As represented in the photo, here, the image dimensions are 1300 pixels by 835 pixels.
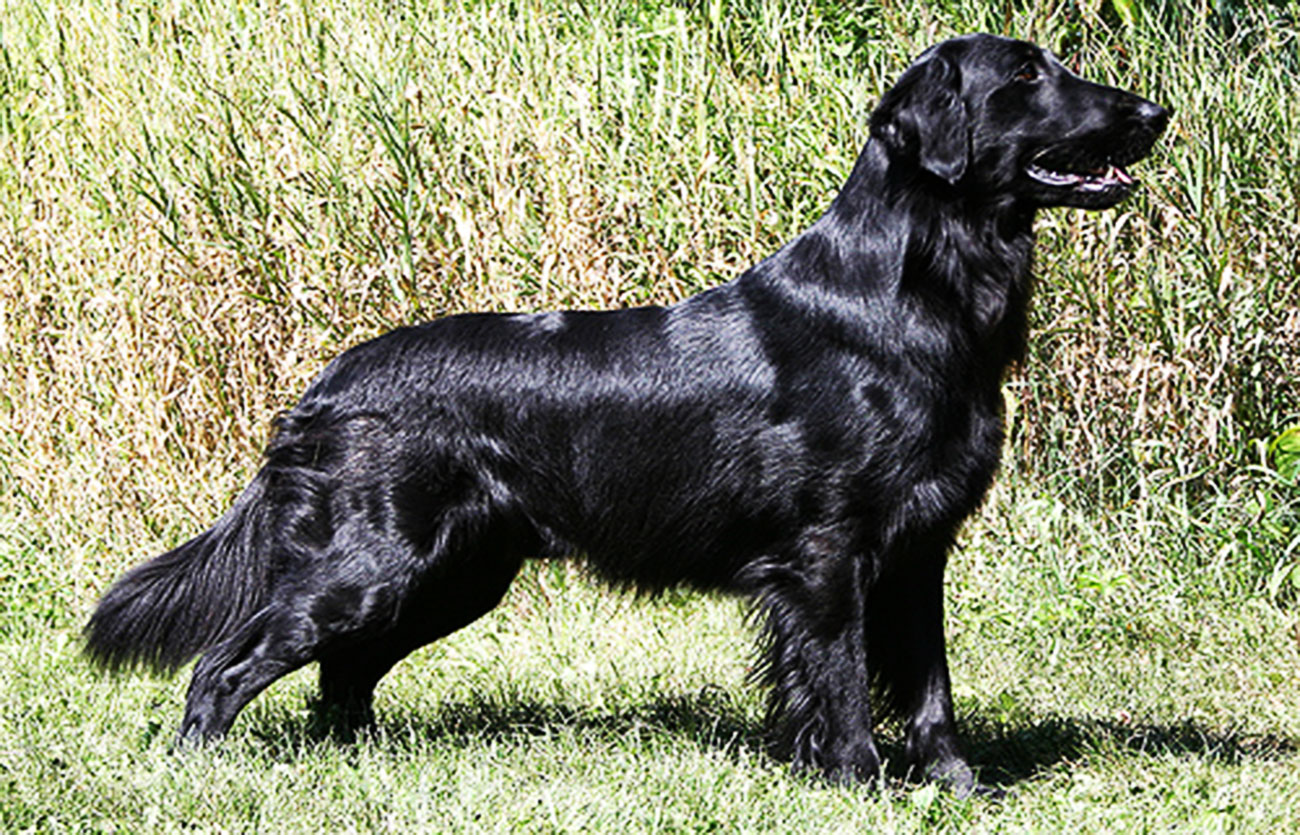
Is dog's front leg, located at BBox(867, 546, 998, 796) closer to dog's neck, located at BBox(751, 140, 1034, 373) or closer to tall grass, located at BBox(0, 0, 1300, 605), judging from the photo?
dog's neck, located at BBox(751, 140, 1034, 373)

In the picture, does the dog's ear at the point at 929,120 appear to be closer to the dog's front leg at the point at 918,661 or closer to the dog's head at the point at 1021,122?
the dog's head at the point at 1021,122

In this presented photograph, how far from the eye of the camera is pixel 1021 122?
389 cm

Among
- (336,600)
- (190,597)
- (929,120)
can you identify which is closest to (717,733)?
(336,600)

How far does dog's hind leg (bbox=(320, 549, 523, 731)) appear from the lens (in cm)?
442

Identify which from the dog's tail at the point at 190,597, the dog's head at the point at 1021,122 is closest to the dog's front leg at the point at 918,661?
the dog's head at the point at 1021,122

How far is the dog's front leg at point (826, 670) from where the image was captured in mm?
3910

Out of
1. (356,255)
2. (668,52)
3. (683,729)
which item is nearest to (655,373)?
(683,729)

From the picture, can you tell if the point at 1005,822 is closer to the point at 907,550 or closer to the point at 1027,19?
the point at 907,550

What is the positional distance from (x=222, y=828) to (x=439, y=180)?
349 cm

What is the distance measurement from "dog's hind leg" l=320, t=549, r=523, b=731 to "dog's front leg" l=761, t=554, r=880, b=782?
874 mm

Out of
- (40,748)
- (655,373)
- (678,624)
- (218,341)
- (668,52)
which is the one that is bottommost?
(678,624)

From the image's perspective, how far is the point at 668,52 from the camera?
698 cm

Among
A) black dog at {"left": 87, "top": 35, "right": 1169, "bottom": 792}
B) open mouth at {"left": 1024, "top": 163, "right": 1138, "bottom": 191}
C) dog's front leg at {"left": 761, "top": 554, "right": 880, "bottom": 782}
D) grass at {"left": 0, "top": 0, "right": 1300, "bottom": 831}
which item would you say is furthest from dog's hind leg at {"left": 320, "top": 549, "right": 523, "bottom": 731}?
open mouth at {"left": 1024, "top": 163, "right": 1138, "bottom": 191}

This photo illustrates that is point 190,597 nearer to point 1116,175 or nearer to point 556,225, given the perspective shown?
point 556,225
